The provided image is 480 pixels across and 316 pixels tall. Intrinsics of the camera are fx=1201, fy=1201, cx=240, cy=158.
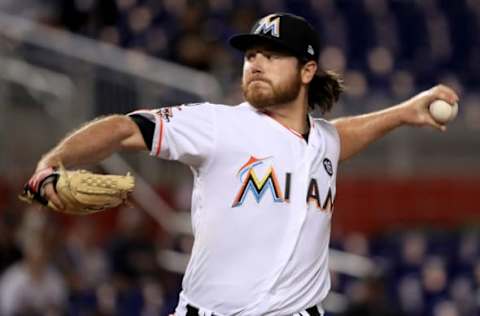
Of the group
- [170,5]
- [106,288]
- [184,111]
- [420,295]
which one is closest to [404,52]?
[170,5]

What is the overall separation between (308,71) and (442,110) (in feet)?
2.32

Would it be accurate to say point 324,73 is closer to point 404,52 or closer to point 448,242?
point 448,242

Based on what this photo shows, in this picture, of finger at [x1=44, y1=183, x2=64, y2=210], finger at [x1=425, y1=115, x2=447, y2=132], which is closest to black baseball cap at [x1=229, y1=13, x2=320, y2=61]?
finger at [x1=425, y1=115, x2=447, y2=132]

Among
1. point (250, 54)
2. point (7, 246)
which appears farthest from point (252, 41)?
point (7, 246)

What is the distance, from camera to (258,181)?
15.7ft

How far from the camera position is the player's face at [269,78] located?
16.1ft

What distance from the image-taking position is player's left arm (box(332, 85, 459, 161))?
5465mm

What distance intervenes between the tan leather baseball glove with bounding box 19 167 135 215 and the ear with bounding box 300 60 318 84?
107cm

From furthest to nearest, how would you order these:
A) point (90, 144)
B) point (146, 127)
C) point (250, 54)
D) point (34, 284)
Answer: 1. point (34, 284)
2. point (250, 54)
3. point (146, 127)
4. point (90, 144)

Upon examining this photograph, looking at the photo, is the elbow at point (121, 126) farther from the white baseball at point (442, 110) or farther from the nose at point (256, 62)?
the white baseball at point (442, 110)

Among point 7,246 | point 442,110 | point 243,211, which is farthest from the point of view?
point 7,246

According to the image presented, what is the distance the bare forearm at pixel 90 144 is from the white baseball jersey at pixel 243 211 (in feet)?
0.73

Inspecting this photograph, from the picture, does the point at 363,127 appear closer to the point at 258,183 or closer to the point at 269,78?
the point at 269,78

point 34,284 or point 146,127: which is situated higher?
point 146,127
